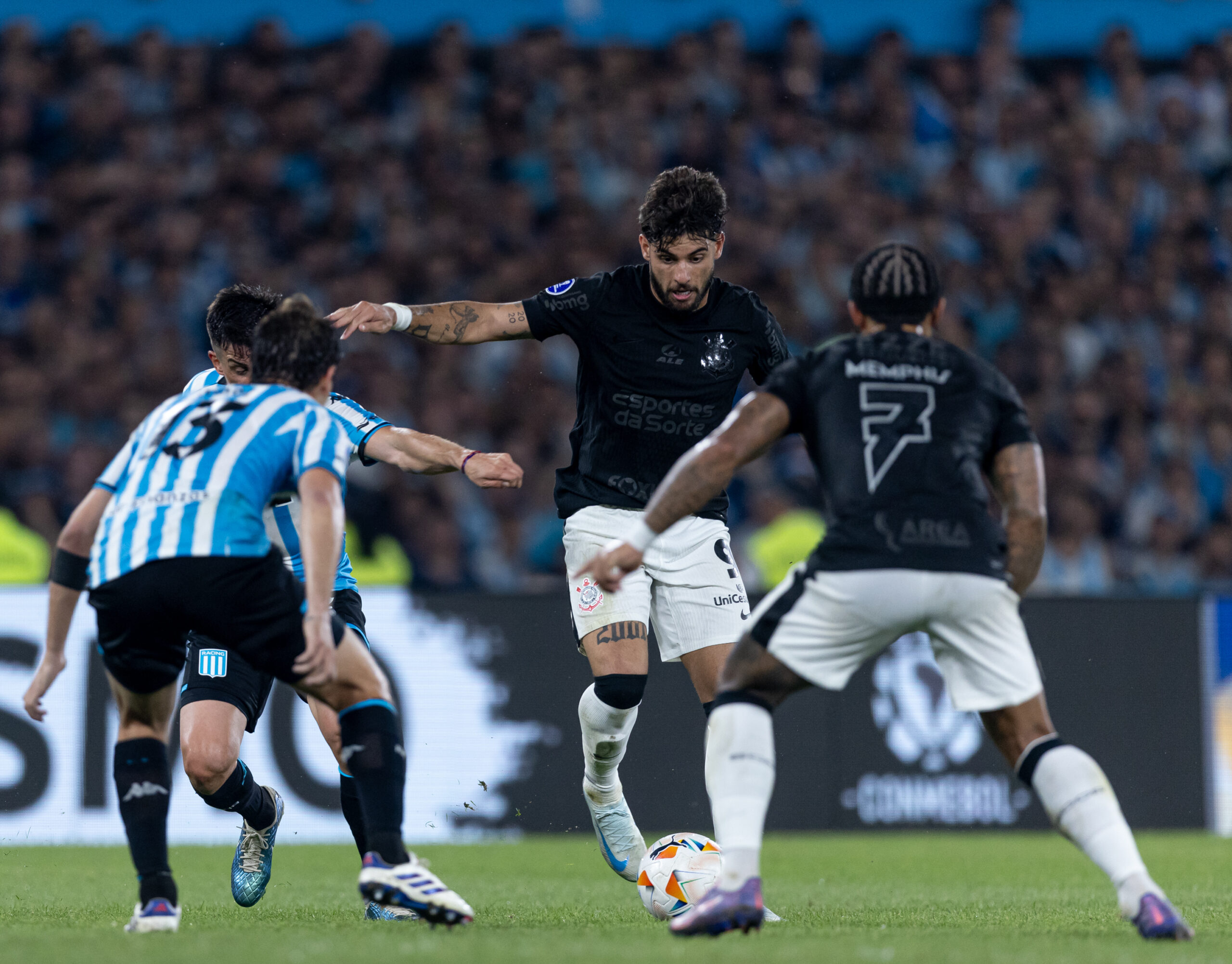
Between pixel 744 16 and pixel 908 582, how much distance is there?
1160 cm

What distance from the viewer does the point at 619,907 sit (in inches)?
247

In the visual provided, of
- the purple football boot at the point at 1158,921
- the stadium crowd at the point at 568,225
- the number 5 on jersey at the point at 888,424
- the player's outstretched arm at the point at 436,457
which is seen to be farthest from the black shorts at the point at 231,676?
the stadium crowd at the point at 568,225

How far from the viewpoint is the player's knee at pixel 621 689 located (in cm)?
586

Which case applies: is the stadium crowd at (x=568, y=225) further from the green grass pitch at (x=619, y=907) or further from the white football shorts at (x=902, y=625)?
the white football shorts at (x=902, y=625)

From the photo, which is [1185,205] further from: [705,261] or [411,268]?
[705,261]

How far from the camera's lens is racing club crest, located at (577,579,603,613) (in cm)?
601

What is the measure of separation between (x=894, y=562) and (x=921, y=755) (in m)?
6.05

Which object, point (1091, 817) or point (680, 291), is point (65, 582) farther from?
point (1091, 817)

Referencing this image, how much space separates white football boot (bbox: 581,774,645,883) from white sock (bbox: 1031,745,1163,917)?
2.05m

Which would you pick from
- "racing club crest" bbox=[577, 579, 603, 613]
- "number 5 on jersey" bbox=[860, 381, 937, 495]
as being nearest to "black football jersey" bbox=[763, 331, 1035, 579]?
"number 5 on jersey" bbox=[860, 381, 937, 495]

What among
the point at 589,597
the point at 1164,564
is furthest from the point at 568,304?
the point at 1164,564

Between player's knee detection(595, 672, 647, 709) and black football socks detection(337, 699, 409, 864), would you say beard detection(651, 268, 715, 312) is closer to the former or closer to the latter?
player's knee detection(595, 672, 647, 709)

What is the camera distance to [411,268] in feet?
43.2

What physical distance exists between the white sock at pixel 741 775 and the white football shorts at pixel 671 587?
135 centimetres
